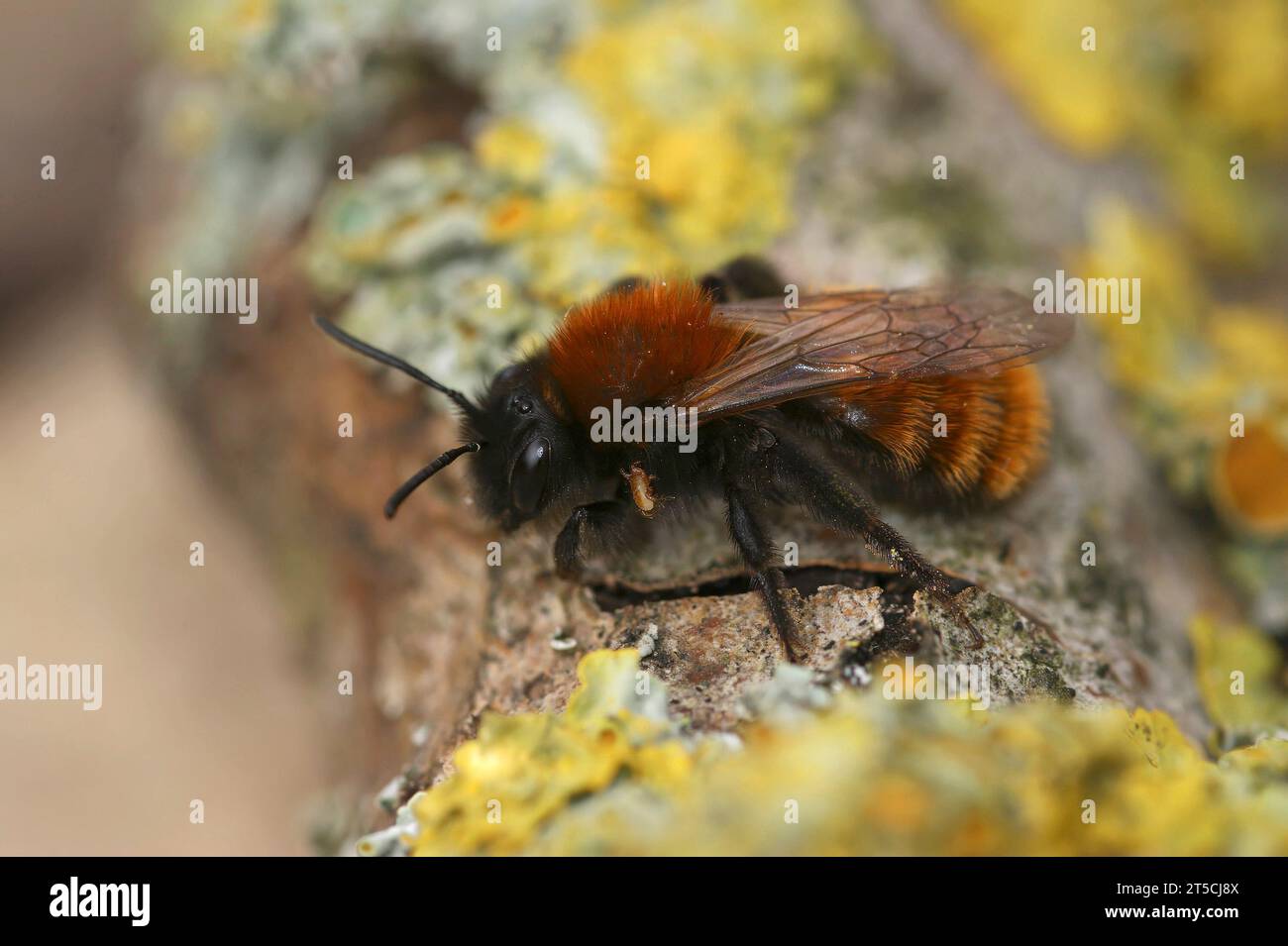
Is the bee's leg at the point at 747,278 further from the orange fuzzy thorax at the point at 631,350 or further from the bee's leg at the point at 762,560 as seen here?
the bee's leg at the point at 762,560

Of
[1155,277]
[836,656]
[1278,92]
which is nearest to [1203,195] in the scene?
[1278,92]

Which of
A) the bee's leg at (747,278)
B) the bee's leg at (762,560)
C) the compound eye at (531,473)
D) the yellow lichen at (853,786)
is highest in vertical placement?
the bee's leg at (747,278)

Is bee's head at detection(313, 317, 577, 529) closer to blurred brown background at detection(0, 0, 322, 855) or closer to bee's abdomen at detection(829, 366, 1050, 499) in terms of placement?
bee's abdomen at detection(829, 366, 1050, 499)

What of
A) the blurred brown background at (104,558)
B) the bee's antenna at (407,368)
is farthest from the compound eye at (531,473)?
the blurred brown background at (104,558)

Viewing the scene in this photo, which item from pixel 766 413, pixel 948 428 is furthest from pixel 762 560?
pixel 948 428

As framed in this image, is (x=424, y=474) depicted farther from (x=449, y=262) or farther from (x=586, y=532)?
(x=449, y=262)

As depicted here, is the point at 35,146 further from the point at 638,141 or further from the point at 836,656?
the point at 836,656
